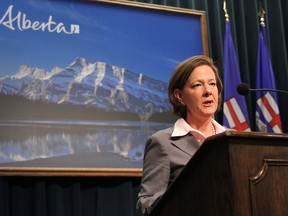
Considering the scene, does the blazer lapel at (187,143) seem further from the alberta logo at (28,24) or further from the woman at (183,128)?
the alberta logo at (28,24)

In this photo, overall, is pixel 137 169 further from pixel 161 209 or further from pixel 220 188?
pixel 220 188

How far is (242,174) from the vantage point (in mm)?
1357

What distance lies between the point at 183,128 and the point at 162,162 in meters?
0.20

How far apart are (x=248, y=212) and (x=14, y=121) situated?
2321 mm

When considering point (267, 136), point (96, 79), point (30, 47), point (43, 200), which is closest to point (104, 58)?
point (96, 79)

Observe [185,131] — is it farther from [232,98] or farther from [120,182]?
[232,98]

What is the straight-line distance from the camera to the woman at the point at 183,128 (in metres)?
1.97

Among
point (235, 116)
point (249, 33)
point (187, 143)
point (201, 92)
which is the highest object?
point (249, 33)

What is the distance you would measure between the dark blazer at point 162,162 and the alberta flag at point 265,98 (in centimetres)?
219

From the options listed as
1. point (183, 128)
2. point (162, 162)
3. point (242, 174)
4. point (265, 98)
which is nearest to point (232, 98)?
point (265, 98)

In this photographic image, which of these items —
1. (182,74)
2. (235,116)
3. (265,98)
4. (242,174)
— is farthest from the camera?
(265,98)

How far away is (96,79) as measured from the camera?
12.3ft

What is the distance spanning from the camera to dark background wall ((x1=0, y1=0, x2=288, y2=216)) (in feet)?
10.9

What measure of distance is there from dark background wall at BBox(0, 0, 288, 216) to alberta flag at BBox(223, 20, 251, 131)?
126mm
